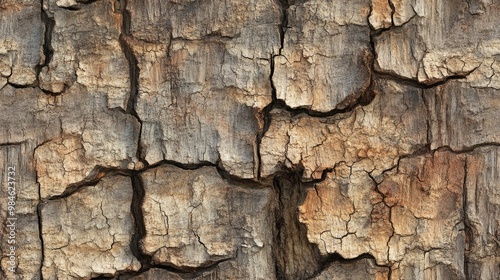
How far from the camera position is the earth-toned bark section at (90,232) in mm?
2057

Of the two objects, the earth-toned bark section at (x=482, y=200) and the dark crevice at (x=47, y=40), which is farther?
the dark crevice at (x=47, y=40)

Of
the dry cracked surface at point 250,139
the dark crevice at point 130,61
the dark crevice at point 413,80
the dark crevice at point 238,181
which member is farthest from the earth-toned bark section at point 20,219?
the dark crevice at point 413,80

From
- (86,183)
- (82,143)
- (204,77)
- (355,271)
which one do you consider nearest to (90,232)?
(86,183)

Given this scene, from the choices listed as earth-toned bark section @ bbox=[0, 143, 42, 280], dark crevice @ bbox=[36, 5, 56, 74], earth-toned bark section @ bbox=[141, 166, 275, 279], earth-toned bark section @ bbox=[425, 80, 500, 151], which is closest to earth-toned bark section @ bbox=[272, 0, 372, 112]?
earth-toned bark section @ bbox=[425, 80, 500, 151]

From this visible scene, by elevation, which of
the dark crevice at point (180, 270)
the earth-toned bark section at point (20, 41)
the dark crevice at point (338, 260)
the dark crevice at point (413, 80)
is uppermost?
the earth-toned bark section at point (20, 41)

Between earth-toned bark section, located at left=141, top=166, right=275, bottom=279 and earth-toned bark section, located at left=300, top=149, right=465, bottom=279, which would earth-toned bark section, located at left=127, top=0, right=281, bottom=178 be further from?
earth-toned bark section, located at left=300, top=149, right=465, bottom=279

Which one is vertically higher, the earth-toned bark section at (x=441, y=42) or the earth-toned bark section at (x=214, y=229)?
the earth-toned bark section at (x=441, y=42)

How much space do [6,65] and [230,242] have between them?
933 millimetres

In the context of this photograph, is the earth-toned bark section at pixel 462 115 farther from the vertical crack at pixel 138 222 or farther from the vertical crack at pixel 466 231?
the vertical crack at pixel 138 222

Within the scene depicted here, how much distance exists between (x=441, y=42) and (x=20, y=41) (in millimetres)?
1355

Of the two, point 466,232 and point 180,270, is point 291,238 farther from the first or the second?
point 466,232

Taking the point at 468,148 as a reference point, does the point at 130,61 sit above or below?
above

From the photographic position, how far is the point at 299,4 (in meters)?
2.04

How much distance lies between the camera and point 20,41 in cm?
212
